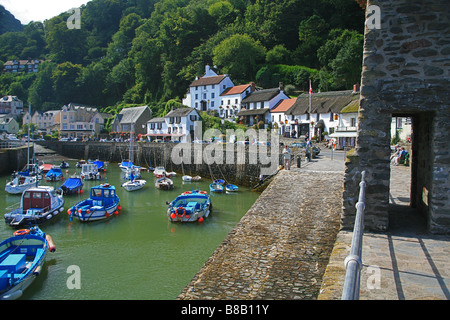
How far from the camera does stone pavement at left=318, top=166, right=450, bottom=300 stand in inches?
196

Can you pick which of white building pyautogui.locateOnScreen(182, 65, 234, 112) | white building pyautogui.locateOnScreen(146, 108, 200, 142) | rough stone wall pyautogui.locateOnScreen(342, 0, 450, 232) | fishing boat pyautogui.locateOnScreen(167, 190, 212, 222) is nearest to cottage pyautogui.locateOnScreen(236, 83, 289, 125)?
white building pyautogui.locateOnScreen(182, 65, 234, 112)

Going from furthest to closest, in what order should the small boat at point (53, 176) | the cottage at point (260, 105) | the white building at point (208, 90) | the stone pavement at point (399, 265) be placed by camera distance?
1. the white building at point (208, 90)
2. the cottage at point (260, 105)
3. the small boat at point (53, 176)
4. the stone pavement at point (399, 265)

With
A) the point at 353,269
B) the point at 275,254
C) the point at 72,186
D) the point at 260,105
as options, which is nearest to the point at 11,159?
the point at 72,186

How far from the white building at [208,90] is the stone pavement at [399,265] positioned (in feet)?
199

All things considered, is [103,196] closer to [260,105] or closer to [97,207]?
[97,207]

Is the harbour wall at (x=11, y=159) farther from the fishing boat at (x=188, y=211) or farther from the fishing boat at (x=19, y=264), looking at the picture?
the fishing boat at (x=19, y=264)

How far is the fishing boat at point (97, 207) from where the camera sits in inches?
875

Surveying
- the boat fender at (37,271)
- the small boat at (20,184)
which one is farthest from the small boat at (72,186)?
the boat fender at (37,271)

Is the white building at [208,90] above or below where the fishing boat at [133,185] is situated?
above

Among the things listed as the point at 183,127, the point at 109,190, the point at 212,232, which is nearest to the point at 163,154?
the point at 183,127

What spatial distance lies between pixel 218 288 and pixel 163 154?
1685 inches

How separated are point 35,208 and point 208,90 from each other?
49.9m

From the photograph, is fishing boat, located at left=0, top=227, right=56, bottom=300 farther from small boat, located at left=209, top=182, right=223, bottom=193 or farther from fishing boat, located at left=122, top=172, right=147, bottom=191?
fishing boat, located at left=122, top=172, right=147, bottom=191

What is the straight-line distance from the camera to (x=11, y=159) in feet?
161
